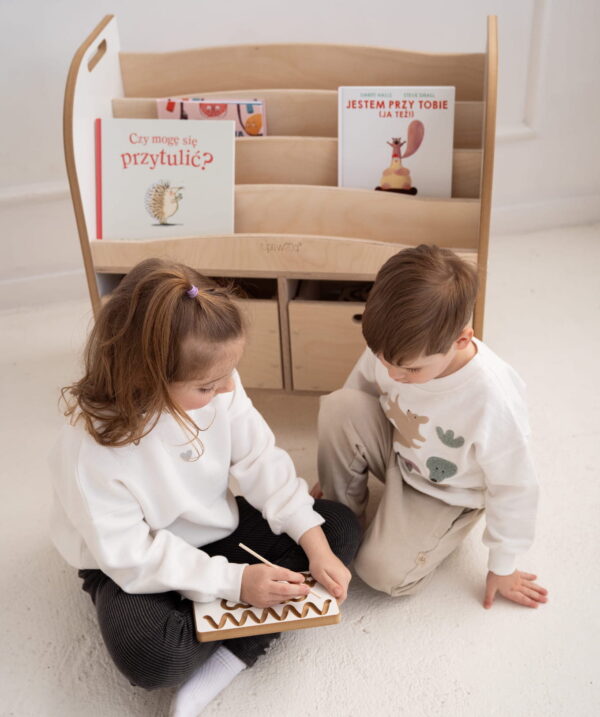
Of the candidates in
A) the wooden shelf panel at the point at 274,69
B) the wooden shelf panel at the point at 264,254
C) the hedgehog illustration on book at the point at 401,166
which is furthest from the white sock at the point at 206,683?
the wooden shelf panel at the point at 274,69

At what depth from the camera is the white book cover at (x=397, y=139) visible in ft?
4.53

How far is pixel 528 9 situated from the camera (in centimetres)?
181

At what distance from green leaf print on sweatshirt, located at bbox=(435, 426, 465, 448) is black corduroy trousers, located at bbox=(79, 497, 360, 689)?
20 cm

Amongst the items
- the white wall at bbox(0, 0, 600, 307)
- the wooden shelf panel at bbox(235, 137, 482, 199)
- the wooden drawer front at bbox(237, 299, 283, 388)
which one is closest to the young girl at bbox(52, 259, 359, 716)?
the wooden drawer front at bbox(237, 299, 283, 388)

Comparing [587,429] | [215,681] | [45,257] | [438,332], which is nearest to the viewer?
[438,332]

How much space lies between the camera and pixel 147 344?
874 mm

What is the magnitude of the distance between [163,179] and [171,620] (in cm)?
78

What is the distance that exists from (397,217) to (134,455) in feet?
2.18

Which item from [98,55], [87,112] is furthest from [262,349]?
[98,55]

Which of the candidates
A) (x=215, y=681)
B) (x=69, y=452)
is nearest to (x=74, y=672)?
(x=215, y=681)

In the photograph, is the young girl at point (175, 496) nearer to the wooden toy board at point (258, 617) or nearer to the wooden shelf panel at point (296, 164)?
the wooden toy board at point (258, 617)

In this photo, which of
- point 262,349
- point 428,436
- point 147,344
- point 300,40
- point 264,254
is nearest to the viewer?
point 147,344

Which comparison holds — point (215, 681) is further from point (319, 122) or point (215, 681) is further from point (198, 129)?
point (319, 122)

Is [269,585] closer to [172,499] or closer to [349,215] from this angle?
[172,499]
